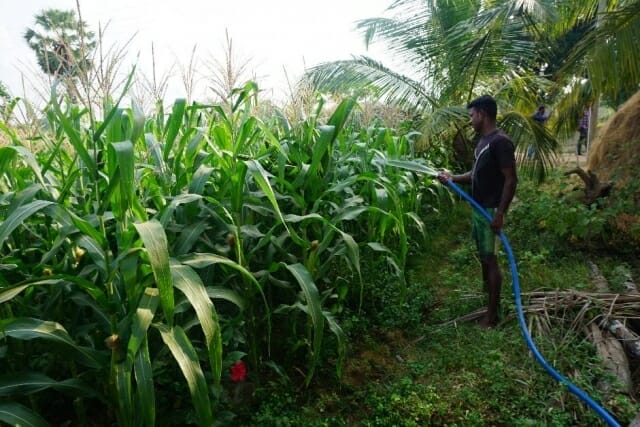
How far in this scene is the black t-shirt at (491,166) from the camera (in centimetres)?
290

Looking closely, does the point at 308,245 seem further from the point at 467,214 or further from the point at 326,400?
the point at 467,214

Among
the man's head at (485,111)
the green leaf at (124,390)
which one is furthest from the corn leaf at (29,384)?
the man's head at (485,111)

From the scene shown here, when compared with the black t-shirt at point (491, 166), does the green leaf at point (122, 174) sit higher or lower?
→ higher

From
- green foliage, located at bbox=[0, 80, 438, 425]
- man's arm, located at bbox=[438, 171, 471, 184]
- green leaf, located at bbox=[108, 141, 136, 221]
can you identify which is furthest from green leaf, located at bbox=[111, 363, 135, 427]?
A: man's arm, located at bbox=[438, 171, 471, 184]

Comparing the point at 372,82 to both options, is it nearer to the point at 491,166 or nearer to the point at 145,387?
the point at 491,166

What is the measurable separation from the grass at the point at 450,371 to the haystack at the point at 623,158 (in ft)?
4.03

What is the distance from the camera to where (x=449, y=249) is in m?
4.81

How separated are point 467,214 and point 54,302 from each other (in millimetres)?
5453

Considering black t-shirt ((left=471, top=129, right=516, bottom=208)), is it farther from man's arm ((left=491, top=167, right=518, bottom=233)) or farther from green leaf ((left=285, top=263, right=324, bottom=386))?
green leaf ((left=285, top=263, right=324, bottom=386))

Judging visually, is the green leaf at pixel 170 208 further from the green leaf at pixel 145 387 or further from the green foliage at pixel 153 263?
the green leaf at pixel 145 387

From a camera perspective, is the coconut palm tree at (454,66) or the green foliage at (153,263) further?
the coconut palm tree at (454,66)

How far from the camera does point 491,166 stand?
3.06 m

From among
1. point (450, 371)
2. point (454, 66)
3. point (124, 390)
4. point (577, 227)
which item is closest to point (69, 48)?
point (124, 390)

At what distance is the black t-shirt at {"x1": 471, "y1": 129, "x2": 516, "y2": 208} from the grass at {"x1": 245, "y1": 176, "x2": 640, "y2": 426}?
81cm
